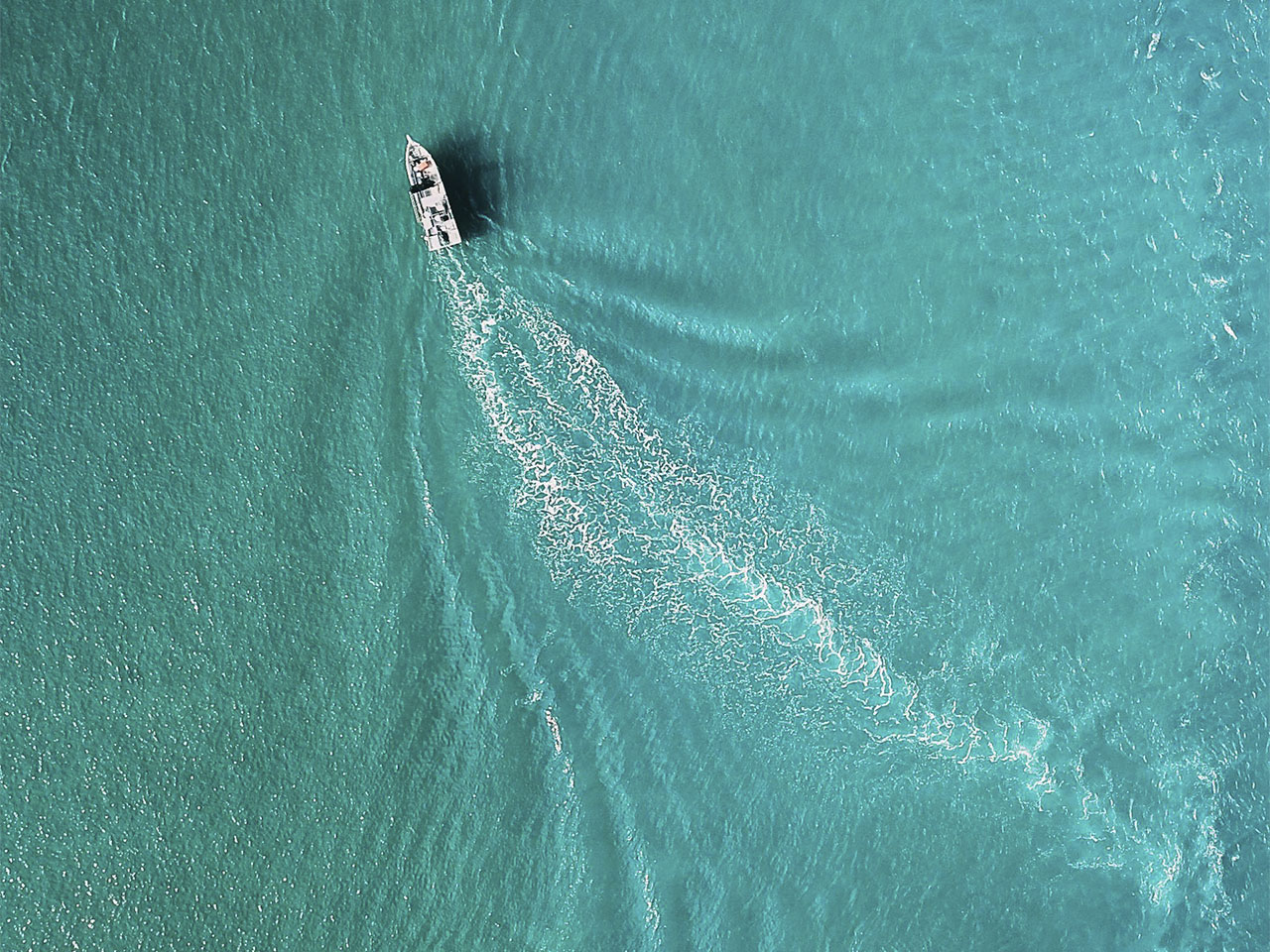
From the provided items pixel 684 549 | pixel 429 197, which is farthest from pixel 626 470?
pixel 429 197

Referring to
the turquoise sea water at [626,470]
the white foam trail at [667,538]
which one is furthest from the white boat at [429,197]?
the white foam trail at [667,538]

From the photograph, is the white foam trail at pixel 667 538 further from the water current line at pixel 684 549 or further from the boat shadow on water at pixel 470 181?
the boat shadow on water at pixel 470 181

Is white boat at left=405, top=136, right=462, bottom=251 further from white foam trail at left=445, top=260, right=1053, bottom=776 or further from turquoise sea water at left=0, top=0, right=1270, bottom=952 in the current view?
white foam trail at left=445, top=260, right=1053, bottom=776

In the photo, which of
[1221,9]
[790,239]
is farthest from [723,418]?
[1221,9]

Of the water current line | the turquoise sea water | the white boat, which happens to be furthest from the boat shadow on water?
the water current line

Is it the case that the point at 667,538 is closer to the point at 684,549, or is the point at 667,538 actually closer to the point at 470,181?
the point at 684,549

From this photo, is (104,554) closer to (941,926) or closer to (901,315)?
(901,315)
